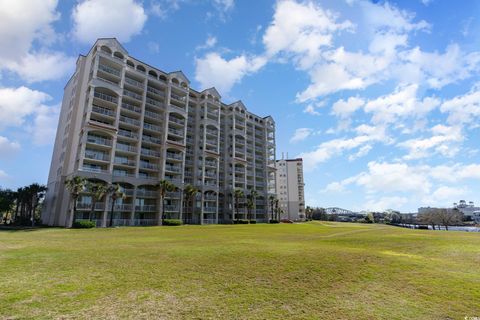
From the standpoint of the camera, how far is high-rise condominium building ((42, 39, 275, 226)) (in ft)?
170

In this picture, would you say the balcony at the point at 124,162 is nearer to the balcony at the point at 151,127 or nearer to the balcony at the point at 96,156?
the balcony at the point at 96,156

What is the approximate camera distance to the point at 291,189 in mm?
138750

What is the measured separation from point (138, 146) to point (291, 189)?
97298 millimetres

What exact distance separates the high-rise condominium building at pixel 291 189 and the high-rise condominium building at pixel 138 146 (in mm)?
52341

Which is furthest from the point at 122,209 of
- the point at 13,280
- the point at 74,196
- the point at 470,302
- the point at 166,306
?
the point at 470,302

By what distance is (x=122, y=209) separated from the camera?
5372cm

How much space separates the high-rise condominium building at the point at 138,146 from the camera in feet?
170

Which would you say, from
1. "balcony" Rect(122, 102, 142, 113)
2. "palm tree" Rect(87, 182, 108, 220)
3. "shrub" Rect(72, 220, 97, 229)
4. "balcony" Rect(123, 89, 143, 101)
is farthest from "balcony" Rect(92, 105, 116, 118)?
"shrub" Rect(72, 220, 97, 229)

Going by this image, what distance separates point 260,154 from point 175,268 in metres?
90.5

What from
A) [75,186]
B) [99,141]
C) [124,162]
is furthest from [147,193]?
[75,186]

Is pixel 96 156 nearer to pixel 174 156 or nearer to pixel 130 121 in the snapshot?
pixel 130 121

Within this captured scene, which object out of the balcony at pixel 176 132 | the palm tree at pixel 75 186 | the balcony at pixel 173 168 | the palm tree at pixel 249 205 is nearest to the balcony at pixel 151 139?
the balcony at pixel 176 132

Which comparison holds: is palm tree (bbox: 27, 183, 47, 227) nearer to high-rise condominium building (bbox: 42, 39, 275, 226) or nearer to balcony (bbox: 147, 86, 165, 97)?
high-rise condominium building (bbox: 42, 39, 275, 226)

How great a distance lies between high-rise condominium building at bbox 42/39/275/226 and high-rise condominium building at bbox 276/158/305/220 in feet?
172
